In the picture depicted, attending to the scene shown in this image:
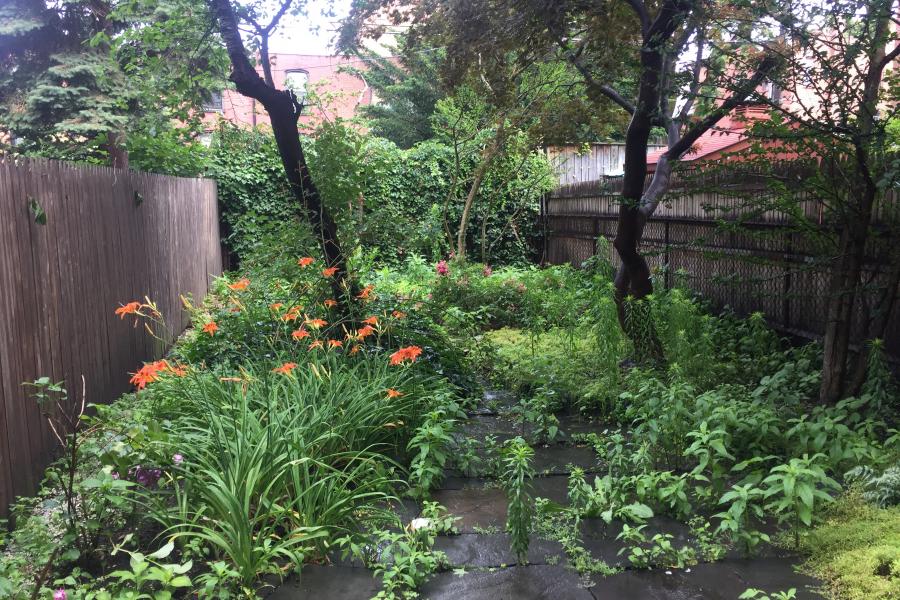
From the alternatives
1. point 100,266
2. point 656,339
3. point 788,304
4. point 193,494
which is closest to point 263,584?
point 193,494

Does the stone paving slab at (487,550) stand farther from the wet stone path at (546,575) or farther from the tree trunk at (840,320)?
the tree trunk at (840,320)

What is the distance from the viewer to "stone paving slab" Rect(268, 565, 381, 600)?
257cm

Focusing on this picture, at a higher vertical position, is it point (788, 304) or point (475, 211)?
point (475, 211)

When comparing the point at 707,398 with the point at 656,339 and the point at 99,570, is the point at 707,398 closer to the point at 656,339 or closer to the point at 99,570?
the point at 656,339

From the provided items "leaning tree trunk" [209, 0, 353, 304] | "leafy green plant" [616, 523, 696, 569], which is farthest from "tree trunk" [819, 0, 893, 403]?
"leaning tree trunk" [209, 0, 353, 304]

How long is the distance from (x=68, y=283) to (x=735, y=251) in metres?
5.89

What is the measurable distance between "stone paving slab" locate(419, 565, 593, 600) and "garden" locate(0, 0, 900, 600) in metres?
0.02

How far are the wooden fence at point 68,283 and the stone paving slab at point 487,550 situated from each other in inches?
77.7

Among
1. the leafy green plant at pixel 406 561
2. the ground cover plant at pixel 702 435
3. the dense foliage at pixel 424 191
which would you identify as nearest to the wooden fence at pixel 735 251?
the ground cover plant at pixel 702 435

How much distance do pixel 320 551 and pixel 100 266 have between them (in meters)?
3.12

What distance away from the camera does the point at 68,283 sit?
4.23m

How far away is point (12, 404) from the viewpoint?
318 centimetres

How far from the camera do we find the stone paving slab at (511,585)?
2557 mm

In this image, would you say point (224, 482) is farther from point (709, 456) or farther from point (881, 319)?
point (881, 319)
